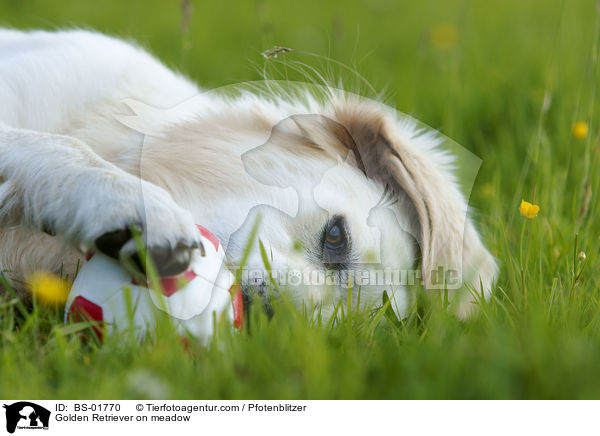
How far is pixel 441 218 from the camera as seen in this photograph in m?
2.63

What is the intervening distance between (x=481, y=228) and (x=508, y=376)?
1800 mm

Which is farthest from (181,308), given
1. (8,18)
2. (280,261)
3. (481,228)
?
(8,18)

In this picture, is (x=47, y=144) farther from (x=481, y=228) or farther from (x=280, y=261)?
(x=481, y=228)

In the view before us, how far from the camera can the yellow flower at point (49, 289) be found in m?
2.06

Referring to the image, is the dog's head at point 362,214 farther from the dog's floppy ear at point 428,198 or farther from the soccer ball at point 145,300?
the soccer ball at point 145,300

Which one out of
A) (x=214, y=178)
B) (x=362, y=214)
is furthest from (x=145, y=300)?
(x=362, y=214)

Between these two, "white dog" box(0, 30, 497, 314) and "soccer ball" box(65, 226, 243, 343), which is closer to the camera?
"soccer ball" box(65, 226, 243, 343)

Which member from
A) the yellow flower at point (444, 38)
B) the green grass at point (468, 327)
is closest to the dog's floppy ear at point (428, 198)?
the green grass at point (468, 327)

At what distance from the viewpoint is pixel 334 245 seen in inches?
92.7

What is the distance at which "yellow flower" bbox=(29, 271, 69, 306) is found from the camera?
6.77 ft

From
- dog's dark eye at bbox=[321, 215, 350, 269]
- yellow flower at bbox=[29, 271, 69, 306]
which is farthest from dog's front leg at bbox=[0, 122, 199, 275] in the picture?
dog's dark eye at bbox=[321, 215, 350, 269]

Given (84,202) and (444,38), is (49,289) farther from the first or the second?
(444,38)
